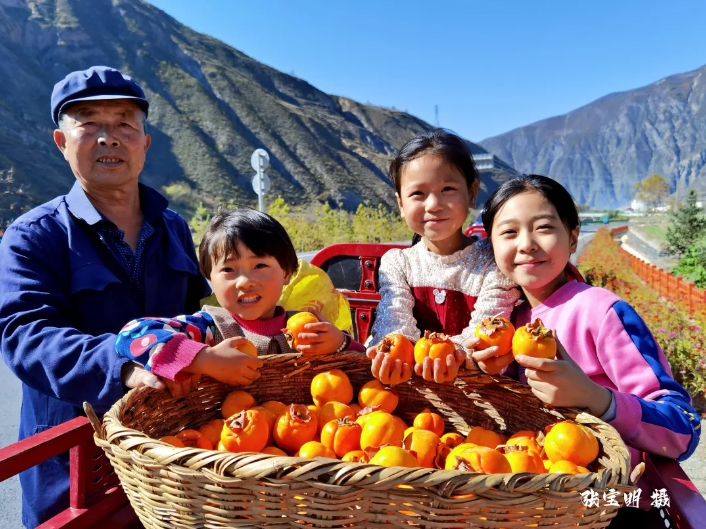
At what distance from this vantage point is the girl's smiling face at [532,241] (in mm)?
1756

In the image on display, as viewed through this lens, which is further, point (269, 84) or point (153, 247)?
point (269, 84)

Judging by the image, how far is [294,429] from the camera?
1.63m

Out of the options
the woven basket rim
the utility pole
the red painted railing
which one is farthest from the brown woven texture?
the utility pole

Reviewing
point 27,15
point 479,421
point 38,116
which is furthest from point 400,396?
point 27,15

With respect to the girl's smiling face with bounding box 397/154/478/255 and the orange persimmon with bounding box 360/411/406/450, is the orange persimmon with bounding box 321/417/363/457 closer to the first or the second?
the orange persimmon with bounding box 360/411/406/450

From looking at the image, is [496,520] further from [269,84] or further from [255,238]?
[269,84]

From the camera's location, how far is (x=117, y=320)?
1938 millimetres

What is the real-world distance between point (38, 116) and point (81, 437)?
57.2m

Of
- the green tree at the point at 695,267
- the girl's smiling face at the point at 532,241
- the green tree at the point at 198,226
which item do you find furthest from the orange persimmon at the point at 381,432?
the green tree at the point at 695,267

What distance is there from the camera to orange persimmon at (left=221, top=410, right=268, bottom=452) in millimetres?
1520

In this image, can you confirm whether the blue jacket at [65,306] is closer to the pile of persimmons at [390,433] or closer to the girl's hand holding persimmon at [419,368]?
the pile of persimmons at [390,433]

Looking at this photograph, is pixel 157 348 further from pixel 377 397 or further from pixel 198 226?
pixel 198 226

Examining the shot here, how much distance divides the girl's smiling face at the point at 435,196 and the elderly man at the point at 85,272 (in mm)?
947

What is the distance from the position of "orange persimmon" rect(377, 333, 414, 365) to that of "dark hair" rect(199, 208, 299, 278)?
1.78 ft
